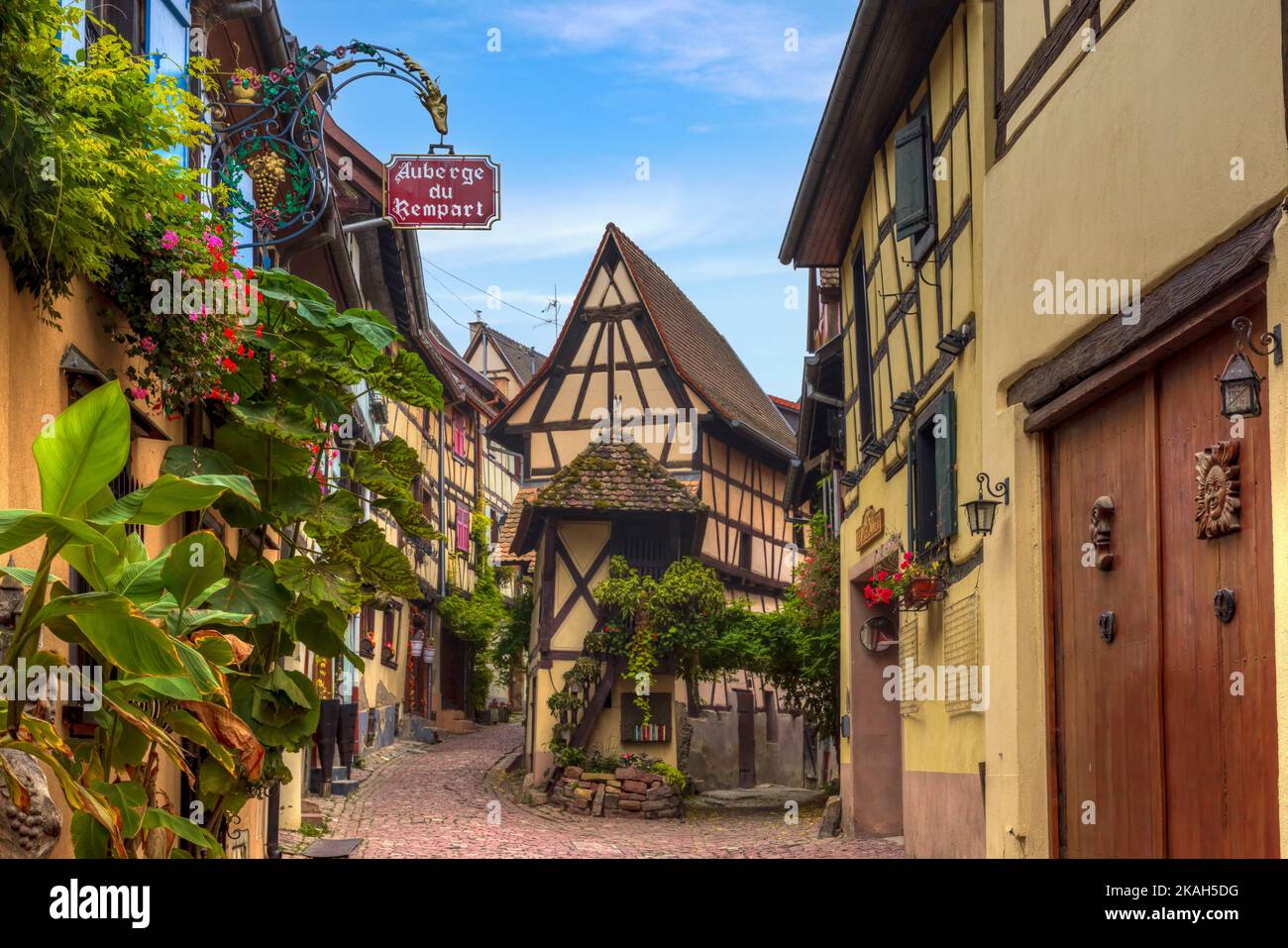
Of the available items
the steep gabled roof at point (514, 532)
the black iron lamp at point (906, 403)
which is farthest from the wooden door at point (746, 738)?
the black iron lamp at point (906, 403)

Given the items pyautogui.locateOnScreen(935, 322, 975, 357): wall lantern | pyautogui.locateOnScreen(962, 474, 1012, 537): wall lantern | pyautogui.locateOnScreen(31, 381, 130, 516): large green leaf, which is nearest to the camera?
pyautogui.locateOnScreen(31, 381, 130, 516): large green leaf

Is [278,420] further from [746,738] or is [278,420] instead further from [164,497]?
[746,738]

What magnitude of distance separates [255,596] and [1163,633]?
13.7 feet

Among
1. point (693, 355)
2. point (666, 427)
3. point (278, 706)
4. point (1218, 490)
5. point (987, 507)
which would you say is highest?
point (693, 355)

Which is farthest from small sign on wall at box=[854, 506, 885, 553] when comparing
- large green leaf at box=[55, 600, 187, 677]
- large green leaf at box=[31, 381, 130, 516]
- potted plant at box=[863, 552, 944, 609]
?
large green leaf at box=[31, 381, 130, 516]

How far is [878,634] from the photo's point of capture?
45.6ft

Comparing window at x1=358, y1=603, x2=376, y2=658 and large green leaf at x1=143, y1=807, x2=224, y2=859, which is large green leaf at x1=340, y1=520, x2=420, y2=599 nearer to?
large green leaf at x1=143, y1=807, x2=224, y2=859

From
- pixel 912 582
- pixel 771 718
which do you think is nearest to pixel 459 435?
pixel 771 718

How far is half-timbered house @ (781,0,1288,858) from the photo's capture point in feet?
15.4

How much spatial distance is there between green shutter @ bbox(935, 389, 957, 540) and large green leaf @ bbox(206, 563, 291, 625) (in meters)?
4.56

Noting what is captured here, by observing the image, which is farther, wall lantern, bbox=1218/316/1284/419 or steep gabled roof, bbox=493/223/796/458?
steep gabled roof, bbox=493/223/796/458

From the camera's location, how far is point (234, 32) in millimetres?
11789

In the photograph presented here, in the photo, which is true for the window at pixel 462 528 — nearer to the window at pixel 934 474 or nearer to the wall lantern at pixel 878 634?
the wall lantern at pixel 878 634

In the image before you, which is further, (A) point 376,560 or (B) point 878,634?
(B) point 878,634
